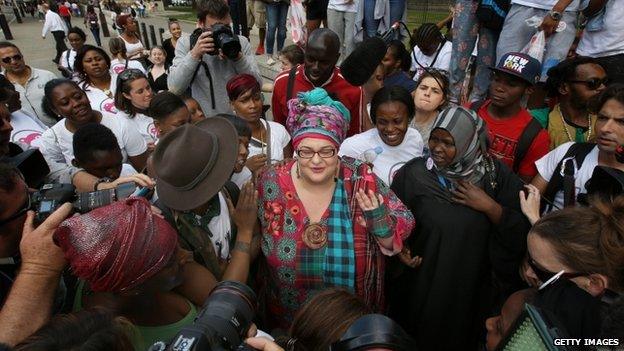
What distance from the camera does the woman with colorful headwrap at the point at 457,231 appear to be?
2.06m

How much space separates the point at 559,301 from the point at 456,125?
0.96 metres

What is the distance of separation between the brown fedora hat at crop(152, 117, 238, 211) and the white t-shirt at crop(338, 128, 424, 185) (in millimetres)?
1051

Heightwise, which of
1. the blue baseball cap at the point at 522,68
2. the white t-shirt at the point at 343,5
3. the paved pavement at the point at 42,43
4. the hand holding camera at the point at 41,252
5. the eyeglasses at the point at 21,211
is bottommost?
the paved pavement at the point at 42,43

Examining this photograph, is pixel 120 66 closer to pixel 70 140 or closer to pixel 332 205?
pixel 70 140

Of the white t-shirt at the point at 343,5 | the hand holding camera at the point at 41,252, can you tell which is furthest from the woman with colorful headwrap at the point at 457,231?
the white t-shirt at the point at 343,5

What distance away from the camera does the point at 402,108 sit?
8.58 feet

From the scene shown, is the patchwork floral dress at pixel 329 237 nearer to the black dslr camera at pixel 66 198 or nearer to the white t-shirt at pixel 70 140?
the black dslr camera at pixel 66 198

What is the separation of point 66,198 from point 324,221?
3.73ft

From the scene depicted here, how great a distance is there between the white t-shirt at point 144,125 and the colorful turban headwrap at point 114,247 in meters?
2.26

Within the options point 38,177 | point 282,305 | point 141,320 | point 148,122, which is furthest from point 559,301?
point 148,122

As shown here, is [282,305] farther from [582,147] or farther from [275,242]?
[582,147]

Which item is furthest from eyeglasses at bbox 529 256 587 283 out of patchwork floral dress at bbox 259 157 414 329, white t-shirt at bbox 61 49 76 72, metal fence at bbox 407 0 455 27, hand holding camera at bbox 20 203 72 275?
metal fence at bbox 407 0 455 27

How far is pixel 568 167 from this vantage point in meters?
2.24

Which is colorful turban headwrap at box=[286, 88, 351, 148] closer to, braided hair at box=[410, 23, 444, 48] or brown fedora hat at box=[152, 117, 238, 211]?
brown fedora hat at box=[152, 117, 238, 211]
